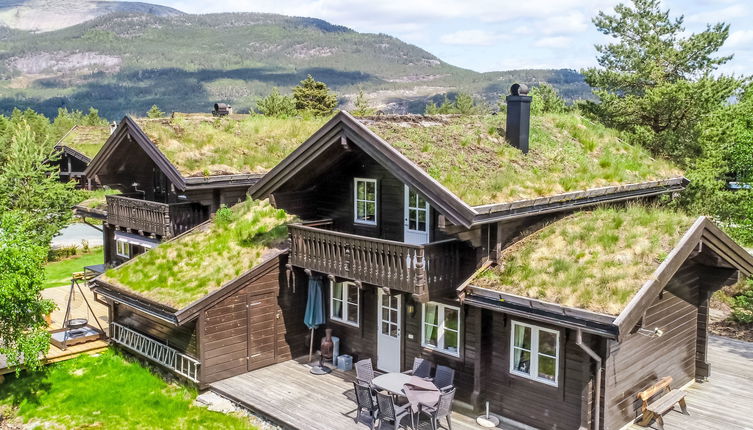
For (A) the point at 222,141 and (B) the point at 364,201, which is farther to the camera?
(A) the point at 222,141

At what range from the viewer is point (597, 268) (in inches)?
508

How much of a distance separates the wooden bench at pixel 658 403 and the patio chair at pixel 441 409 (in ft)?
13.2

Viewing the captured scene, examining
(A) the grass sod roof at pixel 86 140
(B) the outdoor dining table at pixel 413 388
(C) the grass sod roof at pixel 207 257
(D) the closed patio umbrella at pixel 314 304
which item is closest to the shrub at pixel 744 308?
(B) the outdoor dining table at pixel 413 388

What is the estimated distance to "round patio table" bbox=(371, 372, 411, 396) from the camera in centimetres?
1354

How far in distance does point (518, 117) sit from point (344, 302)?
6.86 meters

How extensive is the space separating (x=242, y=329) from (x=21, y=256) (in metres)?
5.56

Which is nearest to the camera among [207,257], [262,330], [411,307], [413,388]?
[413,388]

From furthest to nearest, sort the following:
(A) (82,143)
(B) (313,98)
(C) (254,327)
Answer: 1. (B) (313,98)
2. (A) (82,143)
3. (C) (254,327)

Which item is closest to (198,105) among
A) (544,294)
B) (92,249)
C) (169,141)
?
(92,249)

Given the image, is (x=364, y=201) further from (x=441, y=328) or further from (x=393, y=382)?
(x=393, y=382)

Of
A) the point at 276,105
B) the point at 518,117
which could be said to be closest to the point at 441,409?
the point at 518,117

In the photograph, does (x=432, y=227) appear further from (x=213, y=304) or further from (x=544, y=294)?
(x=213, y=304)

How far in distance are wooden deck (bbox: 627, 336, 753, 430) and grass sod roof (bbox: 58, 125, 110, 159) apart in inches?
1988

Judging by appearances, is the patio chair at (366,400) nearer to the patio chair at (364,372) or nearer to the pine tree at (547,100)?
the patio chair at (364,372)
